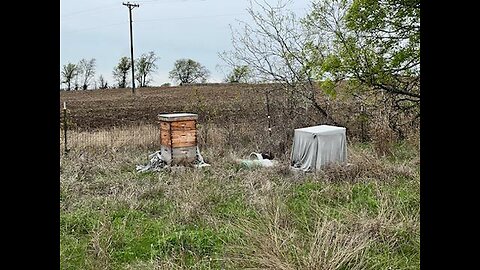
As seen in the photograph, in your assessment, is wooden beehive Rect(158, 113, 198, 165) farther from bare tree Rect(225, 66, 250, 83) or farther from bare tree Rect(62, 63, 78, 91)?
bare tree Rect(225, 66, 250, 83)

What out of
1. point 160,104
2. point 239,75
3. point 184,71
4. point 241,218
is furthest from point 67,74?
point 184,71

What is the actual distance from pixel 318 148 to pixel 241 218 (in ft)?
7.63

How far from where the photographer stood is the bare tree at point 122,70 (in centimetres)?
1914

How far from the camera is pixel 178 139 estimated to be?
6.07 m

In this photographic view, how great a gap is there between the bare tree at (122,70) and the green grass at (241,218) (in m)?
14.0

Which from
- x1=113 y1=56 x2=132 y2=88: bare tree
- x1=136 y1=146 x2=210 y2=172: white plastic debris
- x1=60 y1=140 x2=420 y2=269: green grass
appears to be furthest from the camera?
x1=113 y1=56 x2=132 y2=88: bare tree

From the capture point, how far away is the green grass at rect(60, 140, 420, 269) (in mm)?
2465

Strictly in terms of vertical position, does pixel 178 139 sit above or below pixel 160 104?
below

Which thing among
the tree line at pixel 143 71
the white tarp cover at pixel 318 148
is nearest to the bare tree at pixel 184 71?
the tree line at pixel 143 71

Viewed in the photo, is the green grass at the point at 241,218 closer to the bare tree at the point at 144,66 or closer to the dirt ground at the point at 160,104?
the dirt ground at the point at 160,104

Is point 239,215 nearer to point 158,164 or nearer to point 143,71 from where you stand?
point 158,164

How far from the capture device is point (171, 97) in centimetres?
1688

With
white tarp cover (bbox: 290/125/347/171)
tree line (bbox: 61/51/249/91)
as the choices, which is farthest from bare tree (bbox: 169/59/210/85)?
white tarp cover (bbox: 290/125/347/171)
